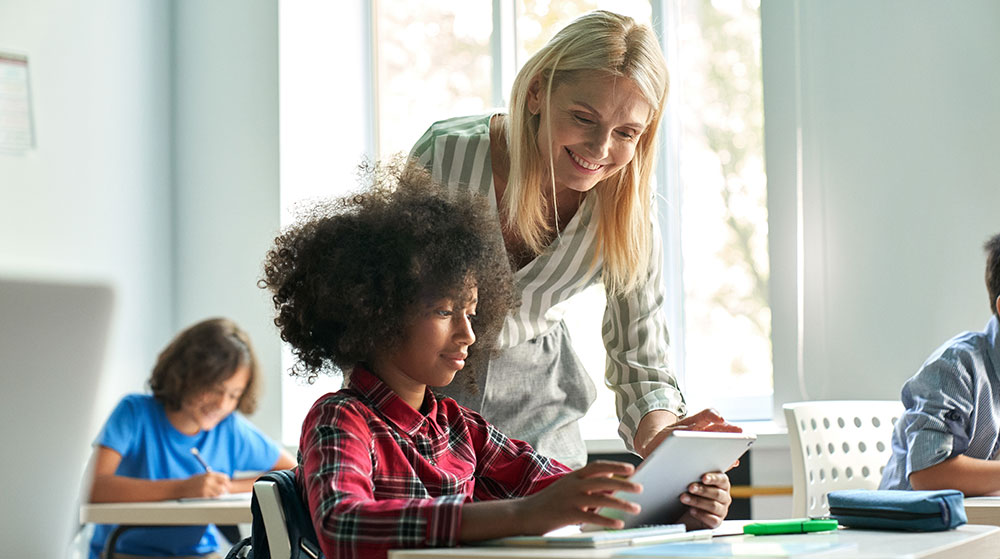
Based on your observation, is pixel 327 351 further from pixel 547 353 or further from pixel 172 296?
pixel 172 296

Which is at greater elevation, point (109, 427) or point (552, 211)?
point (552, 211)

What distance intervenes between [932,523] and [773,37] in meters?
2.52

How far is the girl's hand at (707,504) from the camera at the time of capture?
134cm

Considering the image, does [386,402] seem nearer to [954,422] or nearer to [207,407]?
[954,422]

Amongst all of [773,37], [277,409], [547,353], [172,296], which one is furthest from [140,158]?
[547,353]

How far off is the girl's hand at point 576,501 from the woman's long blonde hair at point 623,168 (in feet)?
2.64

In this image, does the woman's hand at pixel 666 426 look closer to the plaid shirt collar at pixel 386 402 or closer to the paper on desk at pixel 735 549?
the paper on desk at pixel 735 549

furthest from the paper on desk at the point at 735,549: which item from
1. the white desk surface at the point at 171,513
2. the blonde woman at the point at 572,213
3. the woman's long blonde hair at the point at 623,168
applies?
the white desk surface at the point at 171,513

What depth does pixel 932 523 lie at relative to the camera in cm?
128

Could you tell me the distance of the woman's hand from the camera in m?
1.40

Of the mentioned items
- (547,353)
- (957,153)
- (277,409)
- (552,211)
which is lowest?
(277,409)

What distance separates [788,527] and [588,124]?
0.79 meters

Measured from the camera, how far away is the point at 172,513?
287cm

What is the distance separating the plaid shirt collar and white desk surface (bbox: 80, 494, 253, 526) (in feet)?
4.89
